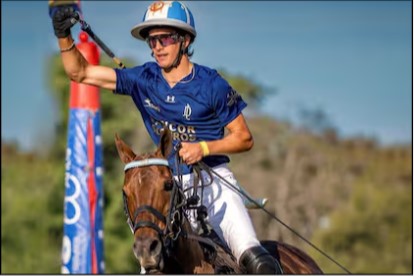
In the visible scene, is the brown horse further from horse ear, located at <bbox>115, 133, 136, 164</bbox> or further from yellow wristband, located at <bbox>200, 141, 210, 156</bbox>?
yellow wristband, located at <bbox>200, 141, 210, 156</bbox>

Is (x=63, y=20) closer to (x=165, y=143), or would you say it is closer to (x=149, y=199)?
(x=165, y=143)

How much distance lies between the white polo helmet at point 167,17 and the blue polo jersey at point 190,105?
330 millimetres

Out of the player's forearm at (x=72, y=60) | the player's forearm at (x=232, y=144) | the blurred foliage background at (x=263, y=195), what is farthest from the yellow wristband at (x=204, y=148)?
the blurred foliage background at (x=263, y=195)

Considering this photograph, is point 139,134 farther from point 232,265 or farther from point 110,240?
point 232,265

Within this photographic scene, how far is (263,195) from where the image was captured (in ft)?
108

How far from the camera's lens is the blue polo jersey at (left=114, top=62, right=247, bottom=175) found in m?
8.50

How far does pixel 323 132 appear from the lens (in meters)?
42.1

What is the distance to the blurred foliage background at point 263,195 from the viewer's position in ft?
99.3

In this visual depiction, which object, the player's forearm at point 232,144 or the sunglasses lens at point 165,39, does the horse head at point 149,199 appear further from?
the sunglasses lens at point 165,39

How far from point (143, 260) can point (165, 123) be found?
5.12 ft

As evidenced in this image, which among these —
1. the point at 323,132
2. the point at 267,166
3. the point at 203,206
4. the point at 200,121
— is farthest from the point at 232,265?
the point at 323,132

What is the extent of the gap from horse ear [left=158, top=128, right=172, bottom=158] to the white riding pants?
0.65 m

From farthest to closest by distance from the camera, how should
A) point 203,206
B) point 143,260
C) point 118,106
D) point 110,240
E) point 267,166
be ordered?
point 267,166
point 118,106
point 110,240
point 203,206
point 143,260

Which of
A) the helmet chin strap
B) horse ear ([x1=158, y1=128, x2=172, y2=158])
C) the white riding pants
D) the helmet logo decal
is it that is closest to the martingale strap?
horse ear ([x1=158, y1=128, x2=172, y2=158])
